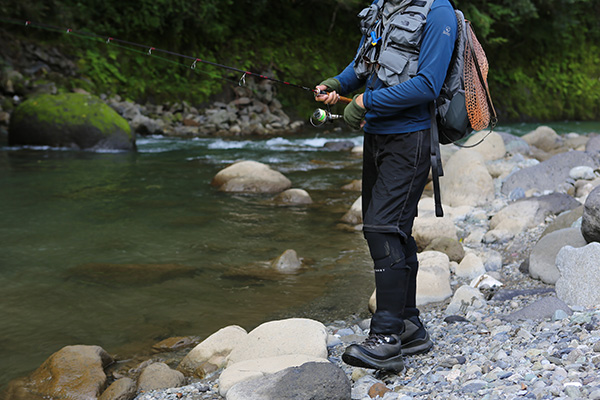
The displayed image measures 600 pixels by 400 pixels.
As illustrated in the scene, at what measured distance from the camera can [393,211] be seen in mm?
2947

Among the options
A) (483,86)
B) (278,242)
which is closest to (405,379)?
(483,86)

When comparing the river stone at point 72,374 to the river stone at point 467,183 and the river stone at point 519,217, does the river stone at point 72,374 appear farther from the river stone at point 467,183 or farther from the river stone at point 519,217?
the river stone at point 467,183

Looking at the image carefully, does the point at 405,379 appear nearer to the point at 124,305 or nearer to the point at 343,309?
the point at 343,309

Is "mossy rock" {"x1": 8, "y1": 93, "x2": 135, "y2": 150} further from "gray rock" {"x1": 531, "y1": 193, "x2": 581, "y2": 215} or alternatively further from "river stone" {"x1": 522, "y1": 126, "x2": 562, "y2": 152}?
"gray rock" {"x1": 531, "y1": 193, "x2": 581, "y2": 215}

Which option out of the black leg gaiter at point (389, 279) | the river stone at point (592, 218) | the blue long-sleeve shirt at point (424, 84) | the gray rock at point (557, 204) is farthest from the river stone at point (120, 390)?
the gray rock at point (557, 204)

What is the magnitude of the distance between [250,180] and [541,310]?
6.44m

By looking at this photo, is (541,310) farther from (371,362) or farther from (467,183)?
(467,183)

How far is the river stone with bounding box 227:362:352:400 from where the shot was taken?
8.90ft

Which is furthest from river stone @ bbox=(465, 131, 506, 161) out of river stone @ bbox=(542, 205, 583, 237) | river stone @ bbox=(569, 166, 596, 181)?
river stone @ bbox=(542, 205, 583, 237)

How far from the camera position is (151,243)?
6.48 meters

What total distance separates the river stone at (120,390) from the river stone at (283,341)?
1.89 ft

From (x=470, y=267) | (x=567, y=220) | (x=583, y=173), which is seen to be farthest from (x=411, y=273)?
(x=583, y=173)

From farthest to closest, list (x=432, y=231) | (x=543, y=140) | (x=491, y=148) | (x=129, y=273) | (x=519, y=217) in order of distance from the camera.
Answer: (x=543, y=140), (x=491, y=148), (x=519, y=217), (x=432, y=231), (x=129, y=273)

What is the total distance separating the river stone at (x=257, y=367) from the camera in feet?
10.1
